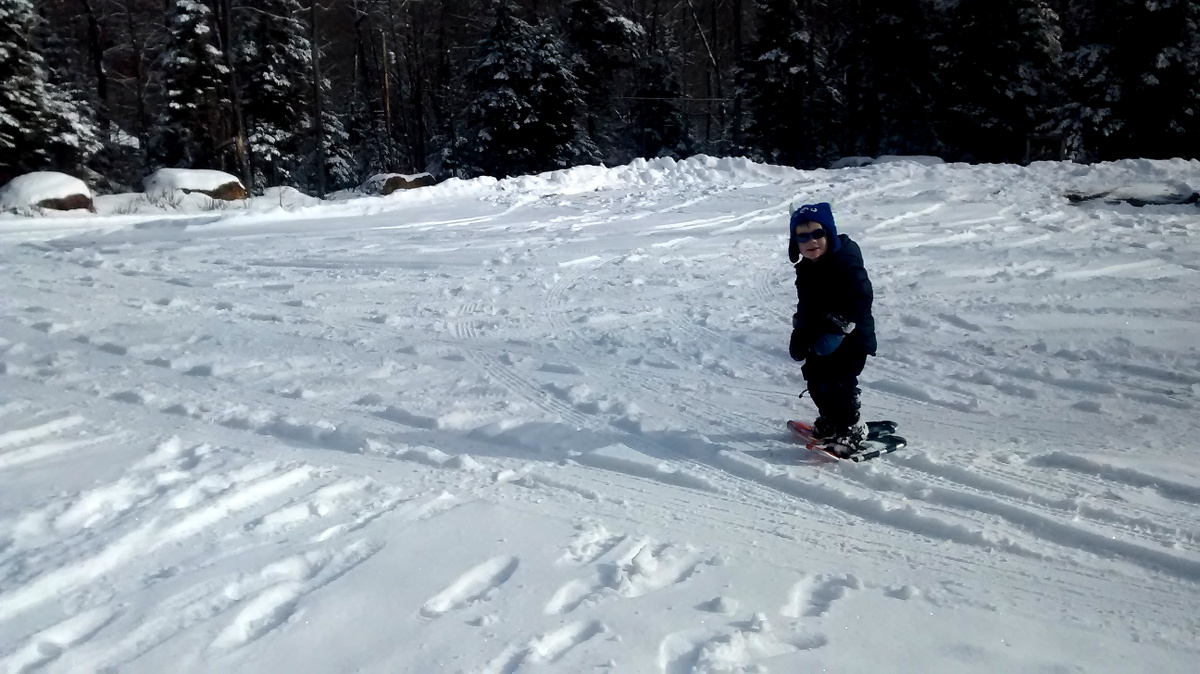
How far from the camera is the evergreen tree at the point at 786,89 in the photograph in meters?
29.9

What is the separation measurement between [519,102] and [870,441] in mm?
23860

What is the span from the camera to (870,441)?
4402 millimetres

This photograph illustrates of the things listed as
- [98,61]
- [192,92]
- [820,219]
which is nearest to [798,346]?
[820,219]

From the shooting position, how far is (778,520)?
12.3 feet

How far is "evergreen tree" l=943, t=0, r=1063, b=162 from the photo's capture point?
25875mm

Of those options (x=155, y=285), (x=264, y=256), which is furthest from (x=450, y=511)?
(x=264, y=256)

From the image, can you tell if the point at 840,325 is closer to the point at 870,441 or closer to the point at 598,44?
the point at 870,441

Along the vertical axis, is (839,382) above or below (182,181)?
below

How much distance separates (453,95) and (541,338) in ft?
99.9

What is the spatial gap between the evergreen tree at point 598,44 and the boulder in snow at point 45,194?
18.0m

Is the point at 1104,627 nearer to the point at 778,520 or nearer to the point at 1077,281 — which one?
the point at 778,520

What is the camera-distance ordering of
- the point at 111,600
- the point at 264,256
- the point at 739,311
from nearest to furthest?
the point at 111,600, the point at 739,311, the point at 264,256

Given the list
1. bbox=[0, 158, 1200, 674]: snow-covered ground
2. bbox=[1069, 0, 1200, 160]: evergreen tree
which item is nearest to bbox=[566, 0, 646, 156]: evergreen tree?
bbox=[1069, 0, 1200, 160]: evergreen tree

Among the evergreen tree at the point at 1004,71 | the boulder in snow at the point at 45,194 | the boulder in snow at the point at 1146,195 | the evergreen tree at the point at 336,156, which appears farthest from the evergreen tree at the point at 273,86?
the boulder in snow at the point at 1146,195
